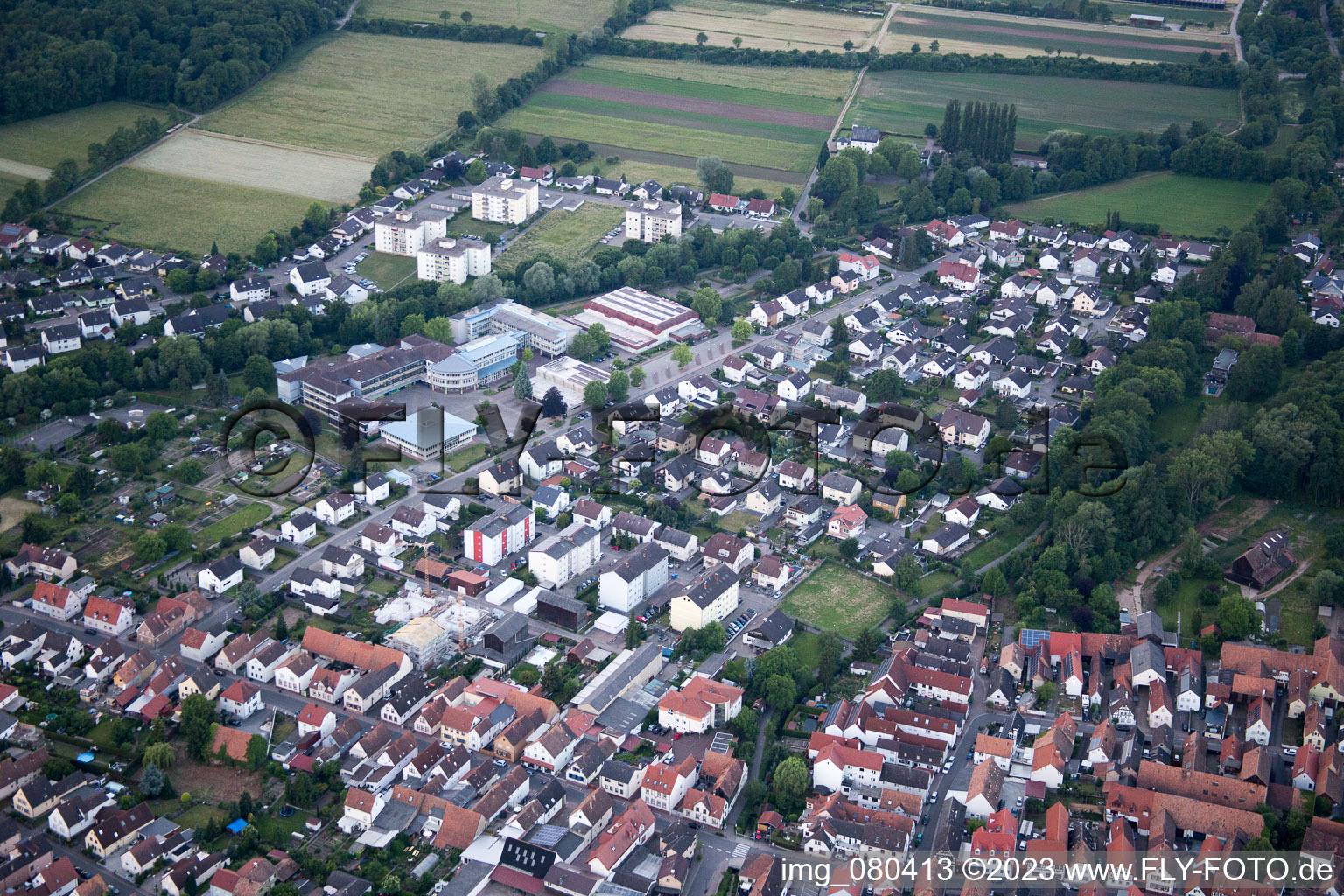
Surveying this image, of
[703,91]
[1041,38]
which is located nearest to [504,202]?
[703,91]

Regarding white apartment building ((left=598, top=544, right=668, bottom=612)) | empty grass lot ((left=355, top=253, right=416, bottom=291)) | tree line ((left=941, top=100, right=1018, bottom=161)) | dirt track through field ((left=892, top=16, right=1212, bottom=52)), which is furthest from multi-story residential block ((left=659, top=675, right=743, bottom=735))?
dirt track through field ((left=892, top=16, right=1212, bottom=52))

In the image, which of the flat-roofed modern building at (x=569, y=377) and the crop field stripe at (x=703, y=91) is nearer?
the flat-roofed modern building at (x=569, y=377)

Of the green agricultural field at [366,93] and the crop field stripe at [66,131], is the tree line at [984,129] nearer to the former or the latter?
the green agricultural field at [366,93]

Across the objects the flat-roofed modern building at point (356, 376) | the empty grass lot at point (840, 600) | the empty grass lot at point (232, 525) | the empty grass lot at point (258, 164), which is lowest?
the empty grass lot at point (232, 525)

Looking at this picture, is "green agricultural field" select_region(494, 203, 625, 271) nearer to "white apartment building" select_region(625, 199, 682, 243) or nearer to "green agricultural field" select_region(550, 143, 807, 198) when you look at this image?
"white apartment building" select_region(625, 199, 682, 243)

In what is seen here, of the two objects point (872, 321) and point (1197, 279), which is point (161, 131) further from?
point (1197, 279)

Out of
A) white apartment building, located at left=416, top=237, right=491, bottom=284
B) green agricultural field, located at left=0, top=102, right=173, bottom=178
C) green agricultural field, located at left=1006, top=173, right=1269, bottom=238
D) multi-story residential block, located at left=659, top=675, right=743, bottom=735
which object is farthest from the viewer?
green agricultural field, located at left=0, top=102, right=173, bottom=178

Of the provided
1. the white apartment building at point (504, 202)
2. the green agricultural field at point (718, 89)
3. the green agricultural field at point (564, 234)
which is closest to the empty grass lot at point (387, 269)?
the green agricultural field at point (564, 234)
